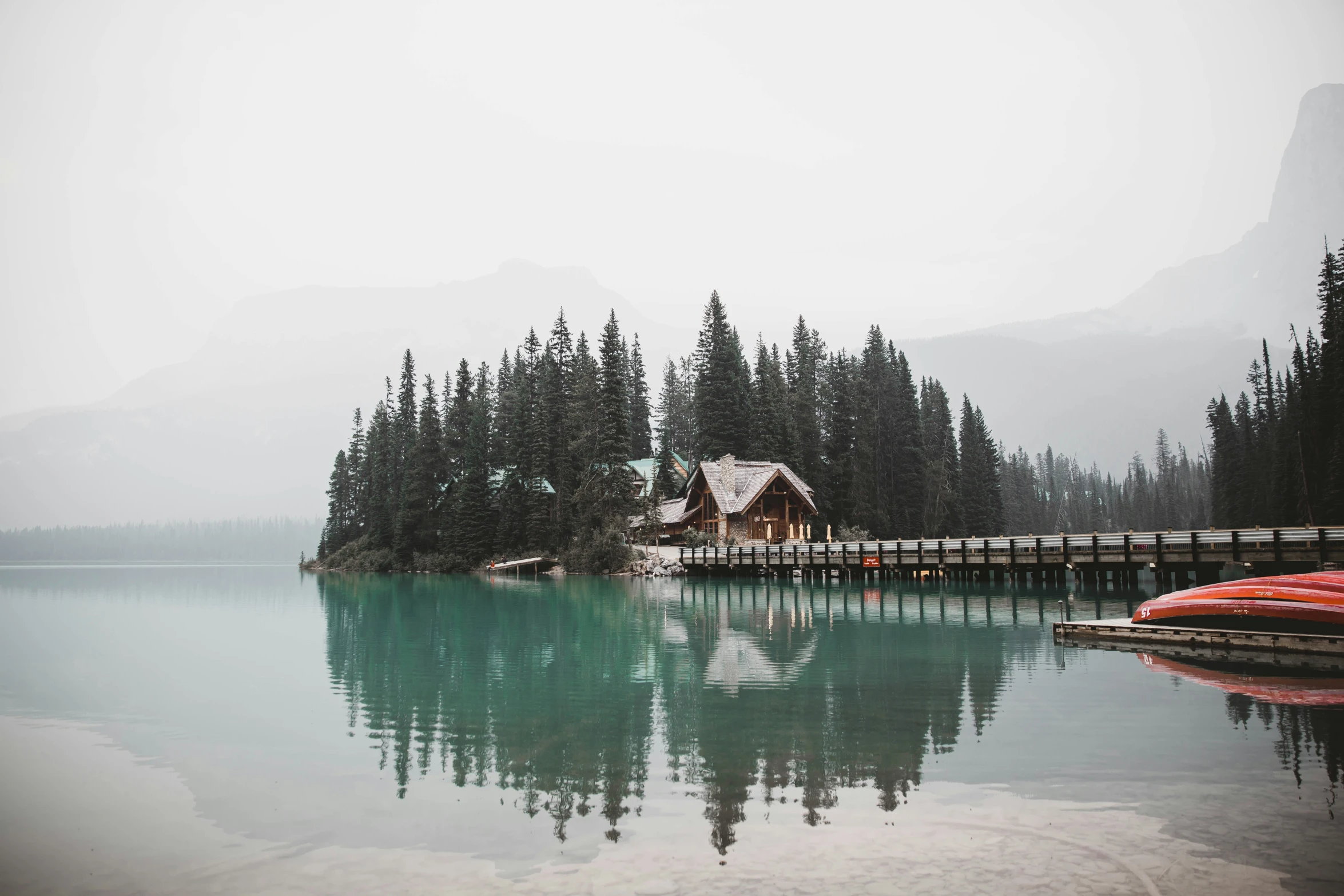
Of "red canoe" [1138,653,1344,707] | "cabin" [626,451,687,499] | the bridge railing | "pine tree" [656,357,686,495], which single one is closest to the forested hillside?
the bridge railing

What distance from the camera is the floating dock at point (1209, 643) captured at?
61.4ft

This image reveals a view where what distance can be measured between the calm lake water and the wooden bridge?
17467 mm

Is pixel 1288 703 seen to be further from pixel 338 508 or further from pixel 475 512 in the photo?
pixel 338 508

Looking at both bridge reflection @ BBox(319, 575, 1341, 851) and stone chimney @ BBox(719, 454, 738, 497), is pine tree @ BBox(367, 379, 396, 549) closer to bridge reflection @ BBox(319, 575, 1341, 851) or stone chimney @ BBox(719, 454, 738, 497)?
stone chimney @ BBox(719, 454, 738, 497)

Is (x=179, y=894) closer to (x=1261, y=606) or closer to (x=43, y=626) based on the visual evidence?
(x=1261, y=606)

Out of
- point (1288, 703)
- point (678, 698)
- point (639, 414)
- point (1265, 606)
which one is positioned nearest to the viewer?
point (1288, 703)

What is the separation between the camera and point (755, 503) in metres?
65.1

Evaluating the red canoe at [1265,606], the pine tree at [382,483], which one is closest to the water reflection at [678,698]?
the red canoe at [1265,606]

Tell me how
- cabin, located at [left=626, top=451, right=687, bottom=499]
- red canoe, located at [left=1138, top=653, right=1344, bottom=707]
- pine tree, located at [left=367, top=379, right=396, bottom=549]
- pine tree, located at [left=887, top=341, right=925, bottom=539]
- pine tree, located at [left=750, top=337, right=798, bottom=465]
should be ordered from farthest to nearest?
pine tree, located at [left=367, top=379, right=396, bottom=549]
pine tree, located at [left=887, top=341, right=925, bottom=539]
cabin, located at [left=626, top=451, right=687, bottom=499]
pine tree, located at [left=750, top=337, right=798, bottom=465]
red canoe, located at [left=1138, top=653, right=1344, bottom=707]

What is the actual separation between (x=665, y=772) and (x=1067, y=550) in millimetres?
36832

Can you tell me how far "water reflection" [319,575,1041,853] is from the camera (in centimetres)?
1042

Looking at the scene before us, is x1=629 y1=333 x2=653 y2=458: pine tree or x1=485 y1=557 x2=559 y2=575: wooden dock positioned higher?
x1=629 y1=333 x2=653 y2=458: pine tree

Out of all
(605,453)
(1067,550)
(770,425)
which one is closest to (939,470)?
(770,425)

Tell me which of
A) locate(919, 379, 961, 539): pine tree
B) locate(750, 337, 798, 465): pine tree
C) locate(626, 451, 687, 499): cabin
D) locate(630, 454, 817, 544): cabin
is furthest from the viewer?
locate(919, 379, 961, 539): pine tree
